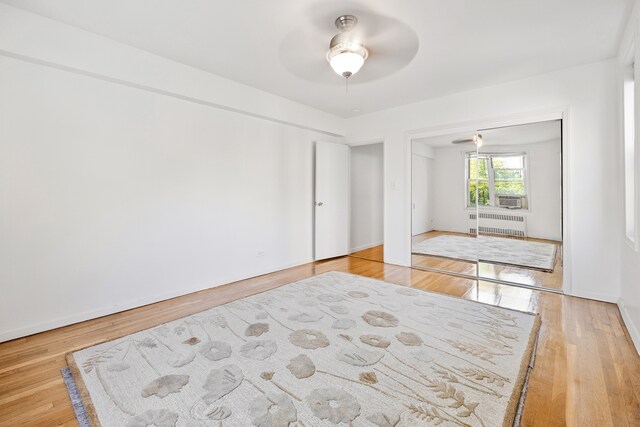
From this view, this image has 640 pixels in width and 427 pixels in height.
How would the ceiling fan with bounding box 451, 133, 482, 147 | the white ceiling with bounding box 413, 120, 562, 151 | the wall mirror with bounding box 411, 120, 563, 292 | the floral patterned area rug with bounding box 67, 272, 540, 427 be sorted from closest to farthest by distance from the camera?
1. the floral patterned area rug with bounding box 67, 272, 540, 427
2. the white ceiling with bounding box 413, 120, 562, 151
3. the wall mirror with bounding box 411, 120, 563, 292
4. the ceiling fan with bounding box 451, 133, 482, 147

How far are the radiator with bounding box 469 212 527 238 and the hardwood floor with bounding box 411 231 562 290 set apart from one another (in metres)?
0.19

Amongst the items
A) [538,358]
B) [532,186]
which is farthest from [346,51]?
[532,186]

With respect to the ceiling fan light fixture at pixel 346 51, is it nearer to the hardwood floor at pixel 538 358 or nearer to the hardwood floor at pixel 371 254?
the hardwood floor at pixel 538 358

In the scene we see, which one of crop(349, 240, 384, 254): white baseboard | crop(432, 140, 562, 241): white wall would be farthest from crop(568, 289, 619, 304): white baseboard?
crop(349, 240, 384, 254): white baseboard

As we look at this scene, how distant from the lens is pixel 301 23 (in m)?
2.47

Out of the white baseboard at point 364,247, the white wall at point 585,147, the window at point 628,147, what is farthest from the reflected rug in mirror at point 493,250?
the white baseboard at point 364,247

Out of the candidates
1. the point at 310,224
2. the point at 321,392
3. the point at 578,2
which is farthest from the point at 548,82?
the point at 321,392

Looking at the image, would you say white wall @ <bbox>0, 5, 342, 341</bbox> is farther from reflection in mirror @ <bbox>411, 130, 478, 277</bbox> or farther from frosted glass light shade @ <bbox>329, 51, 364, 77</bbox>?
reflection in mirror @ <bbox>411, 130, 478, 277</bbox>

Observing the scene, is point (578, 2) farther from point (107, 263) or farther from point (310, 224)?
point (107, 263)

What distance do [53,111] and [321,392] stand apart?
3225 mm

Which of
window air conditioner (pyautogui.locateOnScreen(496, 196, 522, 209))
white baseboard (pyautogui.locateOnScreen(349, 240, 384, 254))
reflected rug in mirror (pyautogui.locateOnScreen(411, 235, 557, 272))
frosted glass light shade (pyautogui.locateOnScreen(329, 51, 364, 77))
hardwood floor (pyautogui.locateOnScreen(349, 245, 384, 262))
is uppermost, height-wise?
frosted glass light shade (pyautogui.locateOnScreen(329, 51, 364, 77))

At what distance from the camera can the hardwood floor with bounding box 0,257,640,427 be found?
155cm

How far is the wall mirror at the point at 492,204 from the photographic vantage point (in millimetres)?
3582

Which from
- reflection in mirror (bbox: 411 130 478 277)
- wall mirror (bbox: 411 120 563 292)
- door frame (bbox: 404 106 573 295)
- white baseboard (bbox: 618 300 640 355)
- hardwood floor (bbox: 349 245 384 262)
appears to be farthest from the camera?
hardwood floor (bbox: 349 245 384 262)
